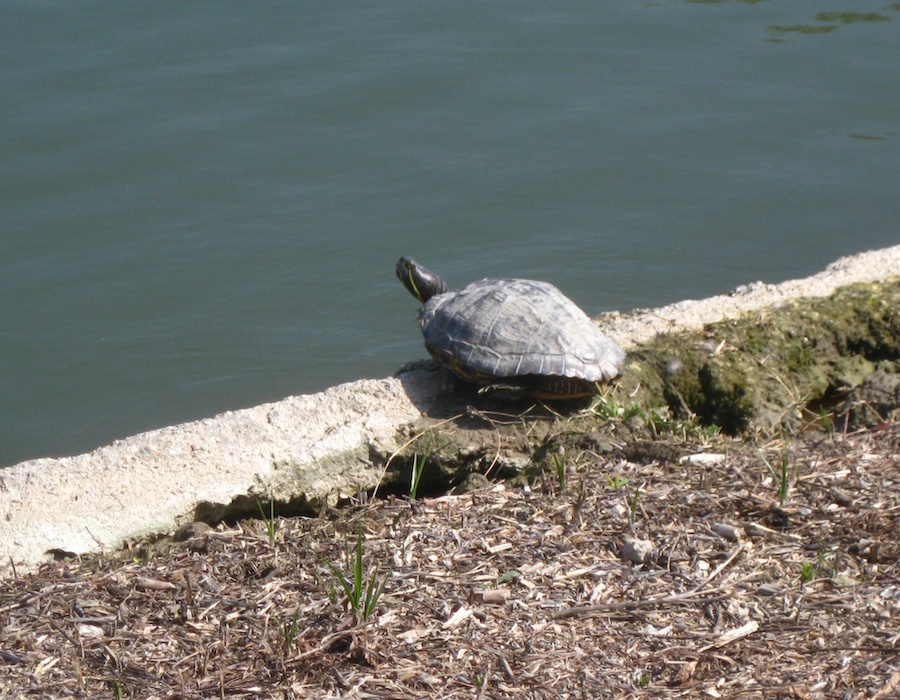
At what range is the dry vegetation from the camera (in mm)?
3059

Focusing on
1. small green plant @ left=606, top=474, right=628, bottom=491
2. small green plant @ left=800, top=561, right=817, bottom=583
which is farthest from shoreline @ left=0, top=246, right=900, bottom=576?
small green plant @ left=800, top=561, right=817, bottom=583

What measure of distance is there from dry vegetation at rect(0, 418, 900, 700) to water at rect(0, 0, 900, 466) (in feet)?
11.3

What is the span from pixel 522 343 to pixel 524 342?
12 millimetres

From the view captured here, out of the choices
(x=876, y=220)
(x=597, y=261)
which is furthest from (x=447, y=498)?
(x=876, y=220)

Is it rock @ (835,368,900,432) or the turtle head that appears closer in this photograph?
rock @ (835,368,900,432)

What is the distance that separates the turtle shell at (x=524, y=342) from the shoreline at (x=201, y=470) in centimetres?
31

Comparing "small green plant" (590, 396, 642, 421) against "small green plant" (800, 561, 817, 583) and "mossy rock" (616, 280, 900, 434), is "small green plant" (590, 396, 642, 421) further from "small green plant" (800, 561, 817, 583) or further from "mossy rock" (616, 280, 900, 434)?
"small green plant" (800, 561, 817, 583)

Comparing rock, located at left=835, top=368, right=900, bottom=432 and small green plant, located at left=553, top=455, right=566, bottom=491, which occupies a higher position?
small green plant, located at left=553, top=455, right=566, bottom=491

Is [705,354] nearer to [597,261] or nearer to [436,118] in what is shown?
[597,261]

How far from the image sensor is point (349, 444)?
5160 mm

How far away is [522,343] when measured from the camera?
5422 mm

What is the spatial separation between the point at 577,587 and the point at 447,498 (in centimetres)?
90

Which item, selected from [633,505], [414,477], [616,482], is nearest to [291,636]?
[414,477]

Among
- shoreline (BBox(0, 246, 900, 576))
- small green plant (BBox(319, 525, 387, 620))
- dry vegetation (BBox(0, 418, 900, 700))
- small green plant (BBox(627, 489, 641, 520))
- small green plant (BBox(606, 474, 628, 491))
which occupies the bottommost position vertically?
shoreline (BBox(0, 246, 900, 576))
